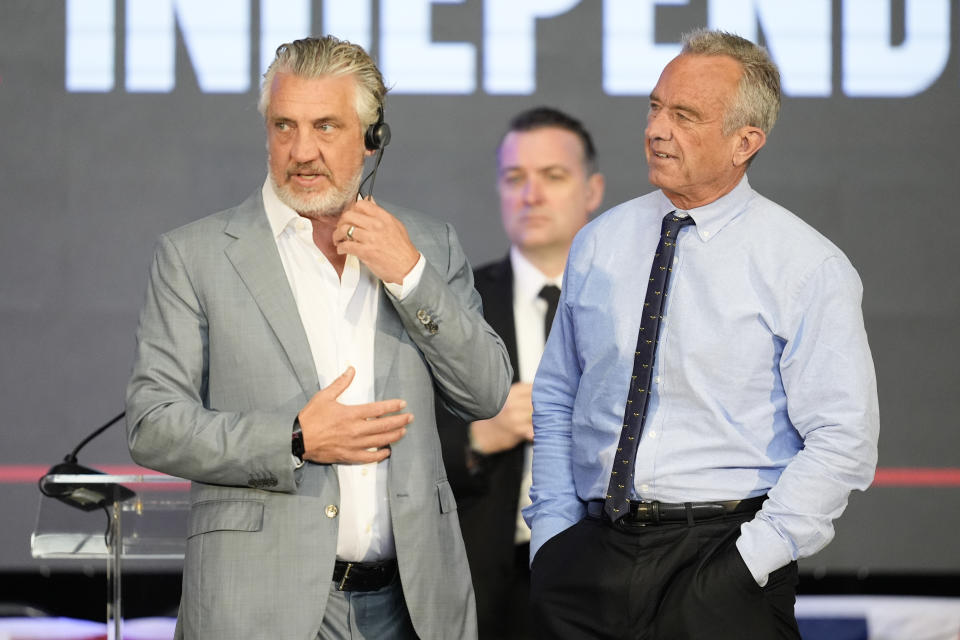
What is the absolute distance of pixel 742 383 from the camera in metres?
2.38

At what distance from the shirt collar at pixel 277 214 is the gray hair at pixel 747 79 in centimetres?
A: 86

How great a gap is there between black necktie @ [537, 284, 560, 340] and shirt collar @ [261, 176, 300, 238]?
1.47 metres

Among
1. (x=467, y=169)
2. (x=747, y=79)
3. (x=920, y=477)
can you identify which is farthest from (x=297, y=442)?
(x=920, y=477)

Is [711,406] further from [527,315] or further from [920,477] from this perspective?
[920,477]

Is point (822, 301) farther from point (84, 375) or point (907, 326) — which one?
point (84, 375)

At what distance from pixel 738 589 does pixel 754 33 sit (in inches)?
116

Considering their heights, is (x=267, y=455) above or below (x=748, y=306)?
below

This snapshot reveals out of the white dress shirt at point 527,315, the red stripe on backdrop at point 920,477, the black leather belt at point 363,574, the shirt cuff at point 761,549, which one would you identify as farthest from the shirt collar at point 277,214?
the red stripe on backdrop at point 920,477

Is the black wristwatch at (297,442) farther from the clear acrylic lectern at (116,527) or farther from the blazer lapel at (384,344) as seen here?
the clear acrylic lectern at (116,527)

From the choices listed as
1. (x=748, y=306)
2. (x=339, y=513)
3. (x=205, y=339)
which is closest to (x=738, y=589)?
(x=748, y=306)

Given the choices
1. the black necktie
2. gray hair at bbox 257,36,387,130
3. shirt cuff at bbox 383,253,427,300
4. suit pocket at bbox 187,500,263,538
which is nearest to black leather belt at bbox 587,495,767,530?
shirt cuff at bbox 383,253,427,300

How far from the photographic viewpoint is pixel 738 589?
227 cm

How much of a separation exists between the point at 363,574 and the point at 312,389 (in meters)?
0.36

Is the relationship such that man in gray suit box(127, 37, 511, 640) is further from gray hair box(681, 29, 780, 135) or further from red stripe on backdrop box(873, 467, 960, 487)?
red stripe on backdrop box(873, 467, 960, 487)
